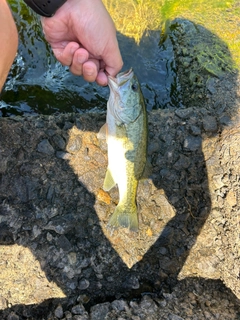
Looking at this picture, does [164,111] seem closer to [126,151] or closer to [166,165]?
[166,165]

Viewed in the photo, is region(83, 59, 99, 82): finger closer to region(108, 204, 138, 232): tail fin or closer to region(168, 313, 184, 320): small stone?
region(108, 204, 138, 232): tail fin

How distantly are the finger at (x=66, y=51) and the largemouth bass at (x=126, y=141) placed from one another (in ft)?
1.17

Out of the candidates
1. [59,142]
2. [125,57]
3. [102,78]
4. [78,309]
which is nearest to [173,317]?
[78,309]

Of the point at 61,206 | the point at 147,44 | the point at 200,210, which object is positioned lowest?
the point at 61,206

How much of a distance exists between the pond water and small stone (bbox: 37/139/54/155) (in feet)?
2.16

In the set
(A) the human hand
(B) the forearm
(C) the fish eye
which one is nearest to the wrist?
(A) the human hand

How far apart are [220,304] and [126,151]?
4.99 ft

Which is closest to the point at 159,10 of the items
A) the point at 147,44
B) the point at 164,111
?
the point at 147,44

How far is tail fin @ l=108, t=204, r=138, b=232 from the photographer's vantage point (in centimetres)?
274

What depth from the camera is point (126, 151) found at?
8.91 feet

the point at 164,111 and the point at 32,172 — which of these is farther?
the point at 164,111

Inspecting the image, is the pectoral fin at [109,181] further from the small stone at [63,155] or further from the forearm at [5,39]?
the forearm at [5,39]

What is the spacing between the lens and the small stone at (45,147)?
9.55 feet

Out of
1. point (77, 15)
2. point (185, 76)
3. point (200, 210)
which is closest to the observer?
point (77, 15)
